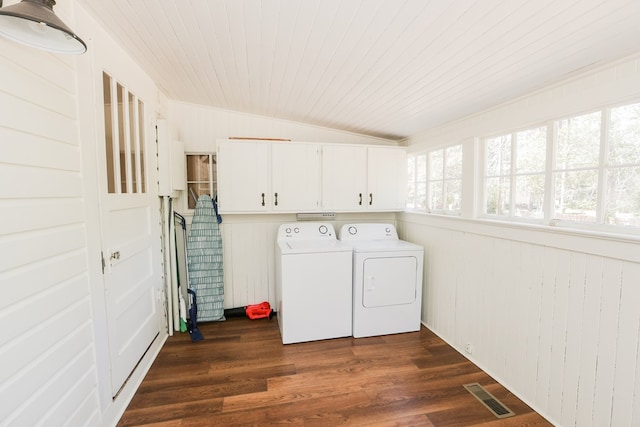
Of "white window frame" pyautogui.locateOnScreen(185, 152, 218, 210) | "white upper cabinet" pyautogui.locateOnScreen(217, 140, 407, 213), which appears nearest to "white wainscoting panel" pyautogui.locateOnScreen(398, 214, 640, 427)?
"white upper cabinet" pyautogui.locateOnScreen(217, 140, 407, 213)

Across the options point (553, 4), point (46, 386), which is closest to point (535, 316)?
point (553, 4)

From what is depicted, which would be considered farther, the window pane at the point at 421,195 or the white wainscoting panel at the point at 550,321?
the window pane at the point at 421,195

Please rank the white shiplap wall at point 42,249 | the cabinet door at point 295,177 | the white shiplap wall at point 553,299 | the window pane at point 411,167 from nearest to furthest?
the white shiplap wall at point 42,249, the white shiplap wall at point 553,299, the cabinet door at point 295,177, the window pane at point 411,167

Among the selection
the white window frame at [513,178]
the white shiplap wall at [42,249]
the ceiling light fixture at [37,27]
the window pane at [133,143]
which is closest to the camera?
the ceiling light fixture at [37,27]

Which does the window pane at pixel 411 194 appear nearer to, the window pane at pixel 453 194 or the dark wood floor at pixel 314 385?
the window pane at pixel 453 194

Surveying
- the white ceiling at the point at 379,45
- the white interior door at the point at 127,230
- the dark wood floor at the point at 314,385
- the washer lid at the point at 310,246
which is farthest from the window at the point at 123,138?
the dark wood floor at the point at 314,385

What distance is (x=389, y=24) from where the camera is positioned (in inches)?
52.4

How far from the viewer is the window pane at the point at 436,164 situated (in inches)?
114

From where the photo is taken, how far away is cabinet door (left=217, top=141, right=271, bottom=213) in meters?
2.83

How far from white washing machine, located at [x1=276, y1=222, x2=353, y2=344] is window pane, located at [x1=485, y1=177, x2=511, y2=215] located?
4.25ft

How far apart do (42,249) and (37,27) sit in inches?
32.9

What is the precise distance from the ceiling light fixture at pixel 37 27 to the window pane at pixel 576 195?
8.37ft

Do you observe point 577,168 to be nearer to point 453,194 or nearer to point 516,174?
point 516,174

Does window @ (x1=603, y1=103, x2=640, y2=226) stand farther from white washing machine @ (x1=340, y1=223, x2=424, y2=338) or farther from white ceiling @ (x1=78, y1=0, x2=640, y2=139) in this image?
white washing machine @ (x1=340, y1=223, x2=424, y2=338)
